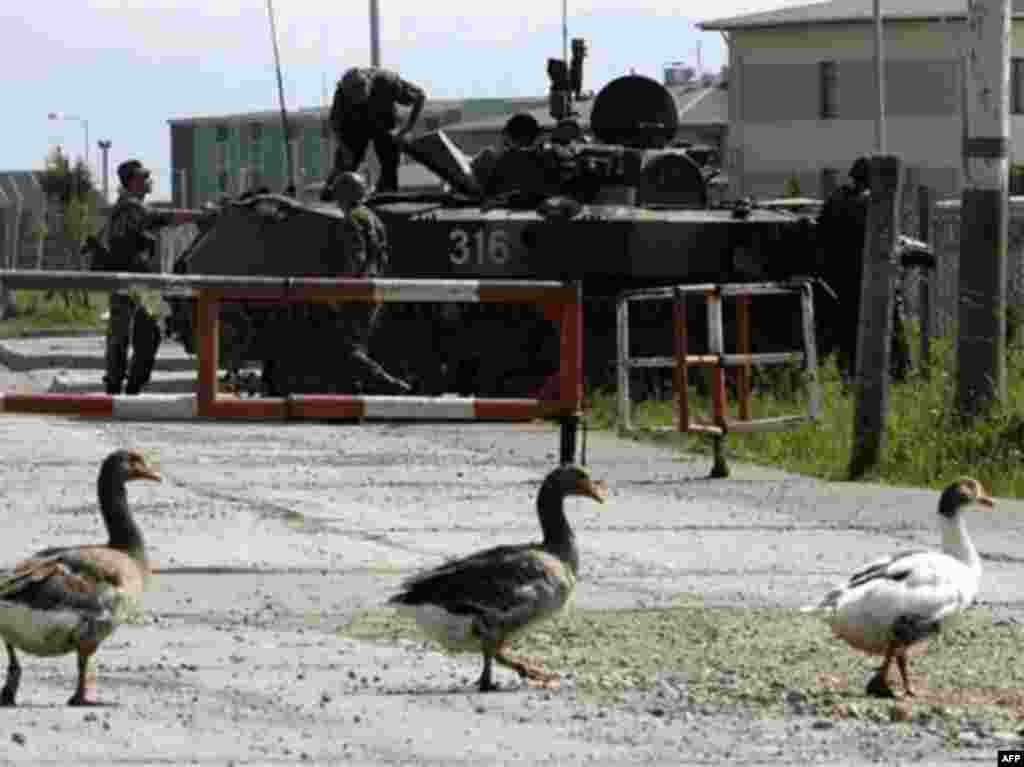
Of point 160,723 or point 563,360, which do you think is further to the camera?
point 563,360

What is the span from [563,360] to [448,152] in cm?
1351

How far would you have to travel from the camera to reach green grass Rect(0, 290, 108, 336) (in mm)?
56438

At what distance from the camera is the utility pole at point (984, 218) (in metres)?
22.6

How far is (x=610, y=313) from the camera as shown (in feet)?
97.7

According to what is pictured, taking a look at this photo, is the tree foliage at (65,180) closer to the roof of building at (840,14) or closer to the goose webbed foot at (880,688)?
the roof of building at (840,14)

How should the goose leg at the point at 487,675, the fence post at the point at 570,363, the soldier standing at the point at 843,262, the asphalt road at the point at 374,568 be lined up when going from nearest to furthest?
1. the asphalt road at the point at 374,568
2. the goose leg at the point at 487,675
3. the fence post at the point at 570,363
4. the soldier standing at the point at 843,262

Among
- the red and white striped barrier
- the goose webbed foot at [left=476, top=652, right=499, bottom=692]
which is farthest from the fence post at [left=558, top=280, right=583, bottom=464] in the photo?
the goose webbed foot at [left=476, top=652, right=499, bottom=692]

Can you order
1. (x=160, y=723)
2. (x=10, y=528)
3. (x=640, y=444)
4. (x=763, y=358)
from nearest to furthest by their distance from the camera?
(x=160, y=723) → (x=10, y=528) → (x=763, y=358) → (x=640, y=444)

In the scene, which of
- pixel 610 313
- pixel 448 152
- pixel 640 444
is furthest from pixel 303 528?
pixel 448 152

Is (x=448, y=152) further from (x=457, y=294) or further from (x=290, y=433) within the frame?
(x=457, y=294)

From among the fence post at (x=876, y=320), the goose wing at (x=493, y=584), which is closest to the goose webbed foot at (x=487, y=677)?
the goose wing at (x=493, y=584)

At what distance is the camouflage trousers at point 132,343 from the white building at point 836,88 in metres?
55.8

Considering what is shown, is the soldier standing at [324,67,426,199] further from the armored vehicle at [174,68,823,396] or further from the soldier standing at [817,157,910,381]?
the soldier standing at [817,157,910,381]

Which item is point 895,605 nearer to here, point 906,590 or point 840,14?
point 906,590
